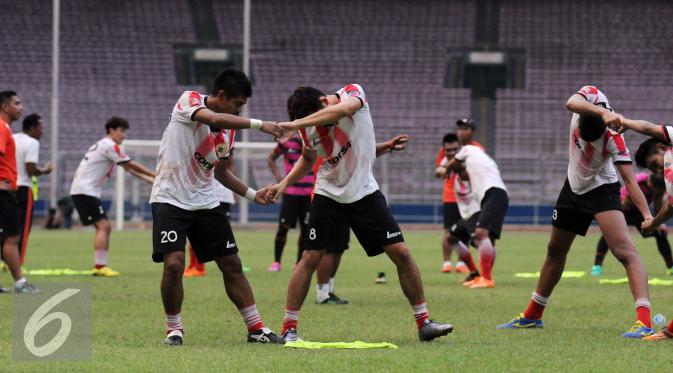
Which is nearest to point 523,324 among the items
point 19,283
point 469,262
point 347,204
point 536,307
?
point 536,307

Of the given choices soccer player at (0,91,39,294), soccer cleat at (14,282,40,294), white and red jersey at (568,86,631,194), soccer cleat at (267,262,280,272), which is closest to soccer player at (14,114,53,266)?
soccer player at (0,91,39,294)

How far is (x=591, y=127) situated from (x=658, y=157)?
537 mm

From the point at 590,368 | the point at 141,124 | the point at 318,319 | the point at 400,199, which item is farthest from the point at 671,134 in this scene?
the point at 141,124

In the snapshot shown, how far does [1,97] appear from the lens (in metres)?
12.6

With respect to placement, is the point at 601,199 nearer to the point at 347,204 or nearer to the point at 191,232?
the point at 347,204

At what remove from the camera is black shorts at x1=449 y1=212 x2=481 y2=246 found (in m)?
14.7

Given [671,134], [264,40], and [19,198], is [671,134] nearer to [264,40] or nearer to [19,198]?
[19,198]

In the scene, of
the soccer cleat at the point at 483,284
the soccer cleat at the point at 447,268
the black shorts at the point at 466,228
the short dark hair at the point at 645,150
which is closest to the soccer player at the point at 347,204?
the short dark hair at the point at 645,150

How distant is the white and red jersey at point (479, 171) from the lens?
45.8 ft

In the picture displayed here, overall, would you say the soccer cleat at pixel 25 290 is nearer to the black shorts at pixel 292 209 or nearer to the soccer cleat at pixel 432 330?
the black shorts at pixel 292 209

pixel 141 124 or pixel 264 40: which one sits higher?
pixel 264 40

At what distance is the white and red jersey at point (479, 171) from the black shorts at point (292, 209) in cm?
277

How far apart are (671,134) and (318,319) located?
3615 millimetres

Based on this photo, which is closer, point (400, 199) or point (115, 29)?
point (400, 199)
